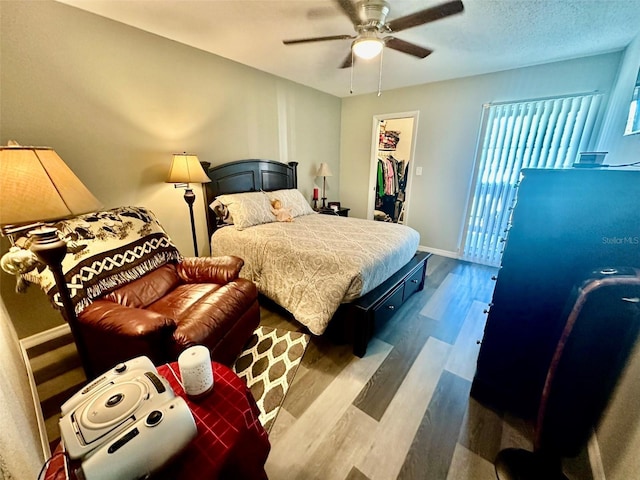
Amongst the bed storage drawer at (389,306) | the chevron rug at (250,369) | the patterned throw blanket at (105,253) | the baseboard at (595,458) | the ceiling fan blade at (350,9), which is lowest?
the chevron rug at (250,369)

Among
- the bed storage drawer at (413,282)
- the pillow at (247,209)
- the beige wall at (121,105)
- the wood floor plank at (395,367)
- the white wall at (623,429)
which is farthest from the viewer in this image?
the pillow at (247,209)

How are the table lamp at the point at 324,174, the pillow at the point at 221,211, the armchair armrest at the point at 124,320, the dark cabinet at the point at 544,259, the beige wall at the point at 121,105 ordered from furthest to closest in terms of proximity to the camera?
the table lamp at the point at 324,174 < the pillow at the point at 221,211 < the beige wall at the point at 121,105 < the armchair armrest at the point at 124,320 < the dark cabinet at the point at 544,259

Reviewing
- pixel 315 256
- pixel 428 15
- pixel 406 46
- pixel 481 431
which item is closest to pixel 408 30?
pixel 406 46

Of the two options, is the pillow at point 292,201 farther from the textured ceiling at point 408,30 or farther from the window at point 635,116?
the window at point 635,116

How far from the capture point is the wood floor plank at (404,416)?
4.02ft

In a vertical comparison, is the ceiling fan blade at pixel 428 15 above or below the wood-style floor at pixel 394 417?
above

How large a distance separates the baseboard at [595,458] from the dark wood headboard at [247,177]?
3.32m

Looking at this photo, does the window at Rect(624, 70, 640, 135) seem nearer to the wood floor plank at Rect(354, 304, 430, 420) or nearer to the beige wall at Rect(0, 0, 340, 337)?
the wood floor plank at Rect(354, 304, 430, 420)

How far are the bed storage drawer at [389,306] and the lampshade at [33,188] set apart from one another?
5.99ft

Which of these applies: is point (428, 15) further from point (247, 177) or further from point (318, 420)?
point (318, 420)

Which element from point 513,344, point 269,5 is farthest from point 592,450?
point 269,5

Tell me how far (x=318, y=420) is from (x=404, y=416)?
496 millimetres

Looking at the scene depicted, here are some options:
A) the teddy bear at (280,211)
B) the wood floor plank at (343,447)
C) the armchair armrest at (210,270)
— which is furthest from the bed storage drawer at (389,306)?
the teddy bear at (280,211)

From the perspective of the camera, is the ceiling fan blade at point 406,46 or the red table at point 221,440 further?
the ceiling fan blade at point 406,46
